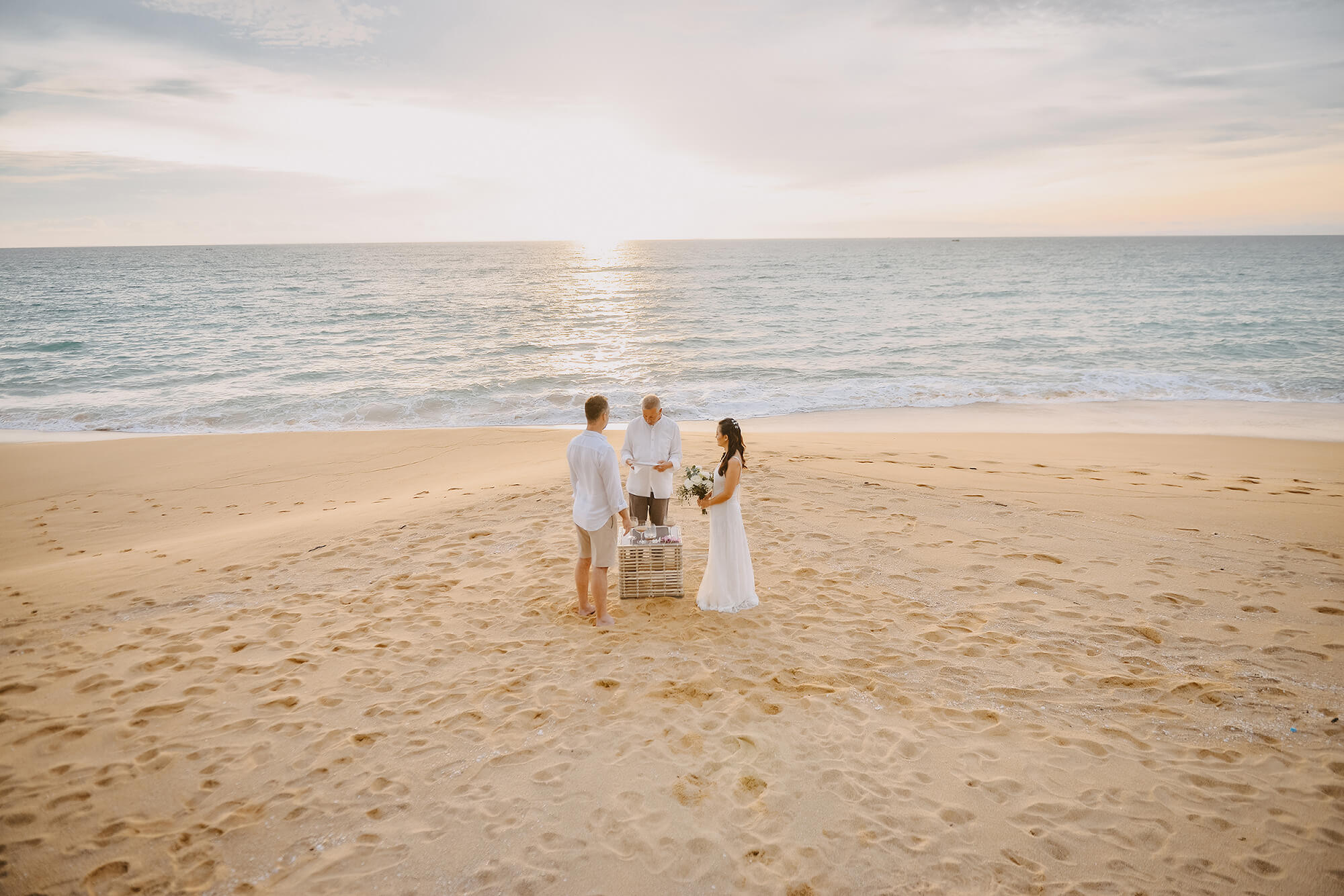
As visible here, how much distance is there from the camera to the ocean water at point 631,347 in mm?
18172

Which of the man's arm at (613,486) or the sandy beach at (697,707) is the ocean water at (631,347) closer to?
the sandy beach at (697,707)

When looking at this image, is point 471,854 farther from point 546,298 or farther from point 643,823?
Result: point 546,298

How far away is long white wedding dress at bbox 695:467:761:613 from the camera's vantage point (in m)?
6.14

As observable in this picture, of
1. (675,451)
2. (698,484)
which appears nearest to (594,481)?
(698,484)

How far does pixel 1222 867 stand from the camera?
3.38 m

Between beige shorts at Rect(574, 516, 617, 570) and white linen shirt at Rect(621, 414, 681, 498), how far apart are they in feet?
3.49

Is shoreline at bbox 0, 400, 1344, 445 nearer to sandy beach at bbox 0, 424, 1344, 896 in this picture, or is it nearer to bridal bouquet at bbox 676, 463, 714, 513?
sandy beach at bbox 0, 424, 1344, 896

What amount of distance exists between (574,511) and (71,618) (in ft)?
16.2

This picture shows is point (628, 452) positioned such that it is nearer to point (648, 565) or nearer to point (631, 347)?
point (648, 565)

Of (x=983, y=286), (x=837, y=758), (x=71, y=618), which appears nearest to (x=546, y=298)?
(x=983, y=286)

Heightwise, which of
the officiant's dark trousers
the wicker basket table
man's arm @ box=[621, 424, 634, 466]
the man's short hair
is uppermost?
the man's short hair

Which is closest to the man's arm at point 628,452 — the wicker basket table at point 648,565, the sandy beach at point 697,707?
the wicker basket table at point 648,565

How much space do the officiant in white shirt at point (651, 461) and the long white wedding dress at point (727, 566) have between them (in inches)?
28.4

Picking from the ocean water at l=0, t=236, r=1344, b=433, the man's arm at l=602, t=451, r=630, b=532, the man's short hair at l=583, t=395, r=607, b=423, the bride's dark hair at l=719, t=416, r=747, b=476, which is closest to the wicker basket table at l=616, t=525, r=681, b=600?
the man's arm at l=602, t=451, r=630, b=532
